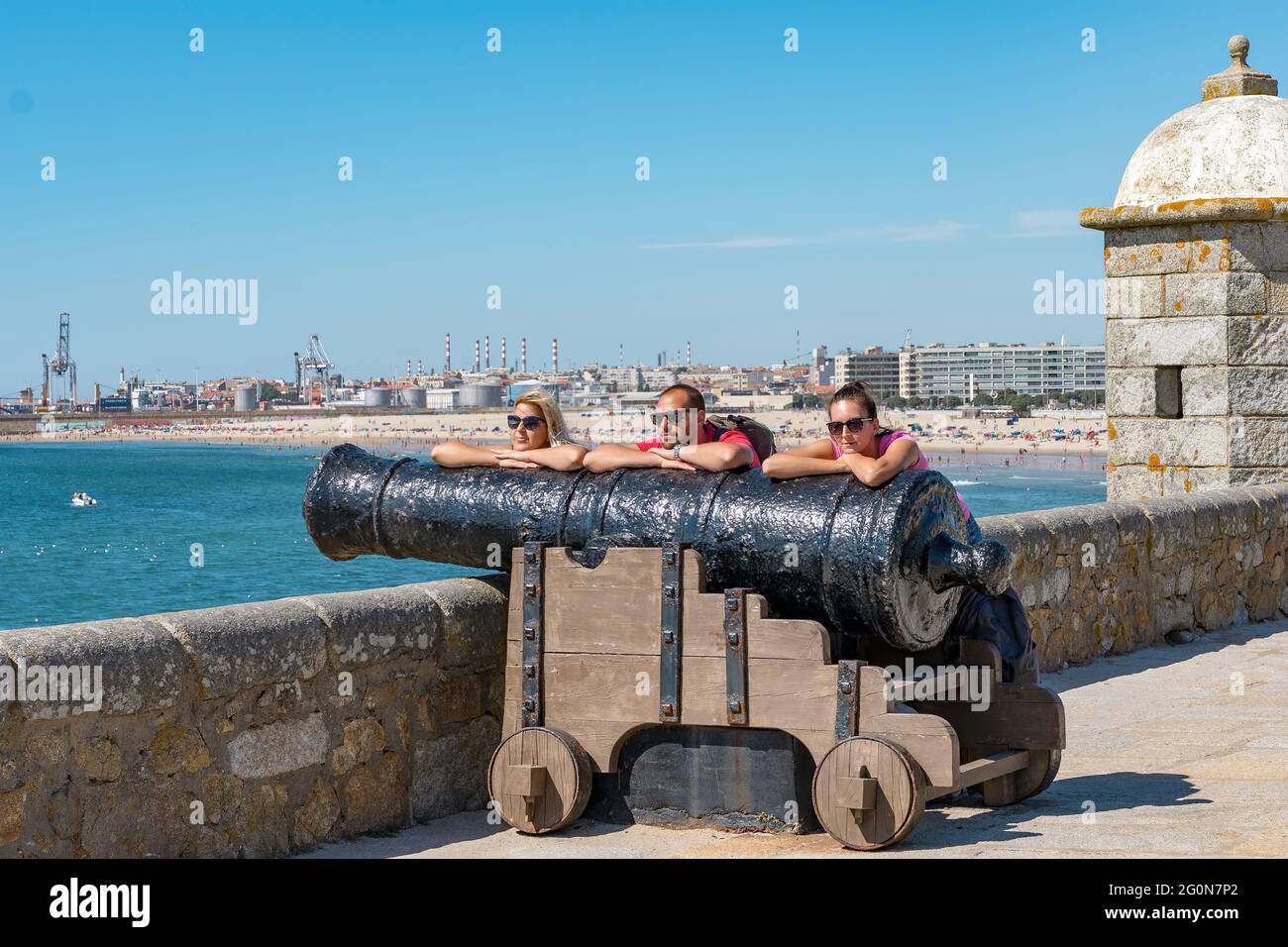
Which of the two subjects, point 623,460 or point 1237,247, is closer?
point 623,460

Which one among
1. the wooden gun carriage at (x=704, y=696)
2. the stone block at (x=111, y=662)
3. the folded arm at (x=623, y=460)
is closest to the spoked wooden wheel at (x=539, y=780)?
the wooden gun carriage at (x=704, y=696)

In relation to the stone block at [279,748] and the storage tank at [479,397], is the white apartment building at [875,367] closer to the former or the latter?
the storage tank at [479,397]

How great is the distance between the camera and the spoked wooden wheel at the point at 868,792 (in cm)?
402

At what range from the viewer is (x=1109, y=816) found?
4512mm

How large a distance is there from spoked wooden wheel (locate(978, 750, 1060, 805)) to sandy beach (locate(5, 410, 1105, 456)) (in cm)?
5070

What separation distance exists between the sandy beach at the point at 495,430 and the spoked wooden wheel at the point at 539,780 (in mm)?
51112

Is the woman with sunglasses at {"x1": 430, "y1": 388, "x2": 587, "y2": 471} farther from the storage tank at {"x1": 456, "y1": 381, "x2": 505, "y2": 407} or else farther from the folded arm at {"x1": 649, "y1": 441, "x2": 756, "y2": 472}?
the storage tank at {"x1": 456, "y1": 381, "x2": 505, "y2": 407}

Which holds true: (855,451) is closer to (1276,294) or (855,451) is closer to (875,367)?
(1276,294)

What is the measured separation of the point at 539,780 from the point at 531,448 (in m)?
0.99

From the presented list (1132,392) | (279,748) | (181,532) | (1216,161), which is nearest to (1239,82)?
(1216,161)

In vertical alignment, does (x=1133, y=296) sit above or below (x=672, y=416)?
above

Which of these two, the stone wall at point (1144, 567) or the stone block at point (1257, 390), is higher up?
the stone block at point (1257, 390)
